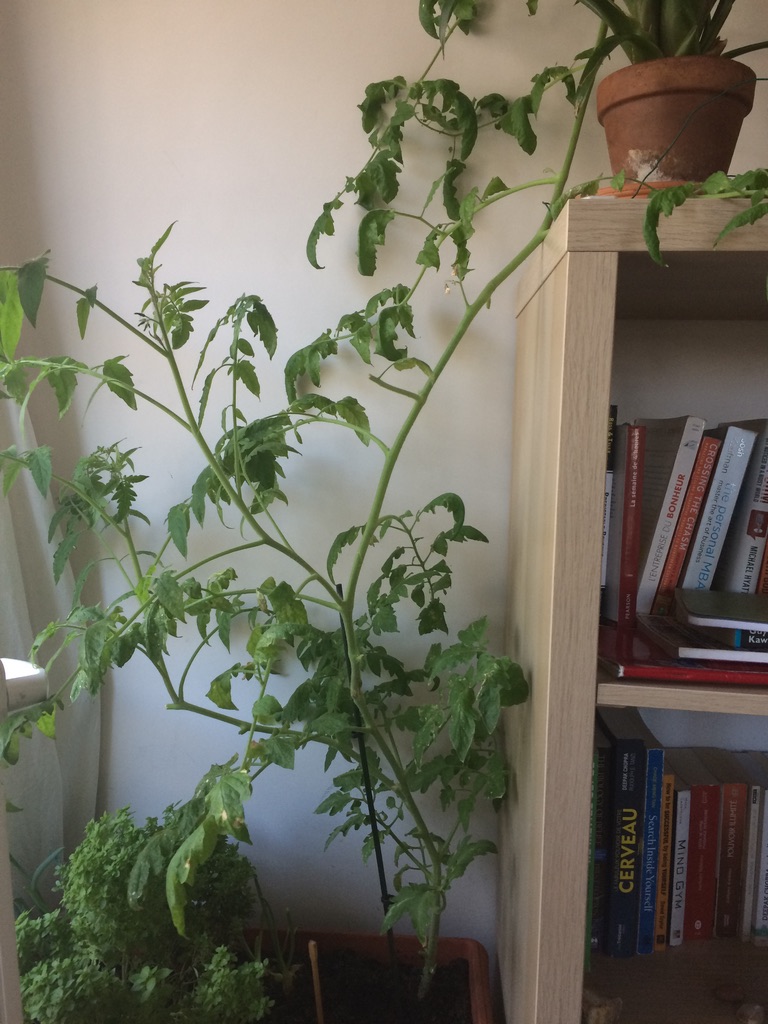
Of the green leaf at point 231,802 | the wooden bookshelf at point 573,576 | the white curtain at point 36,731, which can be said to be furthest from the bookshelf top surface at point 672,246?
the white curtain at point 36,731

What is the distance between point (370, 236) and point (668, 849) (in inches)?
34.3

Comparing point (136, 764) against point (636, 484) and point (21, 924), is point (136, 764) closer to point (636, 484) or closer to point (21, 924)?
point (21, 924)

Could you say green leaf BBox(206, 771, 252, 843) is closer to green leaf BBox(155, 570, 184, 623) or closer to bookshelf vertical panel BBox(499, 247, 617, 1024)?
green leaf BBox(155, 570, 184, 623)

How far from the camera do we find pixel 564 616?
66 cm

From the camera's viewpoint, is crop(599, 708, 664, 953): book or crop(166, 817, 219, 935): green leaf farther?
crop(599, 708, 664, 953): book

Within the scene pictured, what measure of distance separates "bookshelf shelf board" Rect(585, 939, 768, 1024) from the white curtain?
0.74m

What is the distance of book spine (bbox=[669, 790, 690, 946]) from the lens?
37.1 inches

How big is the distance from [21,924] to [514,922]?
582 mm

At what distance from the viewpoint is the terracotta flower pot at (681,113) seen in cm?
70

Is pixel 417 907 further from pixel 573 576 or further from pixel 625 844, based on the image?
pixel 573 576

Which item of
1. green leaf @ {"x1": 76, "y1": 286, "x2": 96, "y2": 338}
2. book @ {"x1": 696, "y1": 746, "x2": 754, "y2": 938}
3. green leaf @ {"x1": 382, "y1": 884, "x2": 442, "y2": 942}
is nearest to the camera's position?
green leaf @ {"x1": 76, "y1": 286, "x2": 96, "y2": 338}

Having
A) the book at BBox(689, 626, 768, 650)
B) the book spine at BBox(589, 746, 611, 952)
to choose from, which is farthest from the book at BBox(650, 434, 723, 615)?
the book spine at BBox(589, 746, 611, 952)

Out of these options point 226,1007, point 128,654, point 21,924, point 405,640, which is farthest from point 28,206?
point 226,1007

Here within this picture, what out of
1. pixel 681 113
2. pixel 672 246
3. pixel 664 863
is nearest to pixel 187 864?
pixel 664 863
